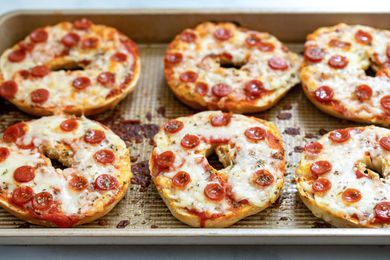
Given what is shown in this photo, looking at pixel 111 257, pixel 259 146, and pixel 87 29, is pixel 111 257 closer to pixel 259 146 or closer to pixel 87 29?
pixel 259 146

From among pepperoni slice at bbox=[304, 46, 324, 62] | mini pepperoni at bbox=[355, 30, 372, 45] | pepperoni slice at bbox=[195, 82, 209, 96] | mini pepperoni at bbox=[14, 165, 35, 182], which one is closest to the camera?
mini pepperoni at bbox=[14, 165, 35, 182]

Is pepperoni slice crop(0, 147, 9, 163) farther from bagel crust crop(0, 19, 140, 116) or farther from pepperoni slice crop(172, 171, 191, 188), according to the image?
pepperoni slice crop(172, 171, 191, 188)

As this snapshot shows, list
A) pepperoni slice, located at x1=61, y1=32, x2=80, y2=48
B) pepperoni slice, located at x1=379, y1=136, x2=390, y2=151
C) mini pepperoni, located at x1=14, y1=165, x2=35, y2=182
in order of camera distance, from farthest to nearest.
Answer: pepperoni slice, located at x1=61, y1=32, x2=80, y2=48 → pepperoni slice, located at x1=379, y1=136, x2=390, y2=151 → mini pepperoni, located at x1=14, y1=165, x2=35, y2=182

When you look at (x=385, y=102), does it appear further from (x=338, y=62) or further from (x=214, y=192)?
(x=214, y=192)

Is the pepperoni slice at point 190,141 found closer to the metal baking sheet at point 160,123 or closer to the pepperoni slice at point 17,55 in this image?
the metal baking sheet at point 160,123

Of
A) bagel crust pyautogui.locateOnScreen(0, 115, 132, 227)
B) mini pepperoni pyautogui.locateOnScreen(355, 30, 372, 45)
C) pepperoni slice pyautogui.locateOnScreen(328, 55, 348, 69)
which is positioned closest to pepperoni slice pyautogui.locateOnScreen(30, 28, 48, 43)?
bagel crust pyautogui.locateOnScreen(0, 115, 132, 227)

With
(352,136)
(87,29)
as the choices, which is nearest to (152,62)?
(87,29)

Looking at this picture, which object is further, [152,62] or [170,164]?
[152,62]
